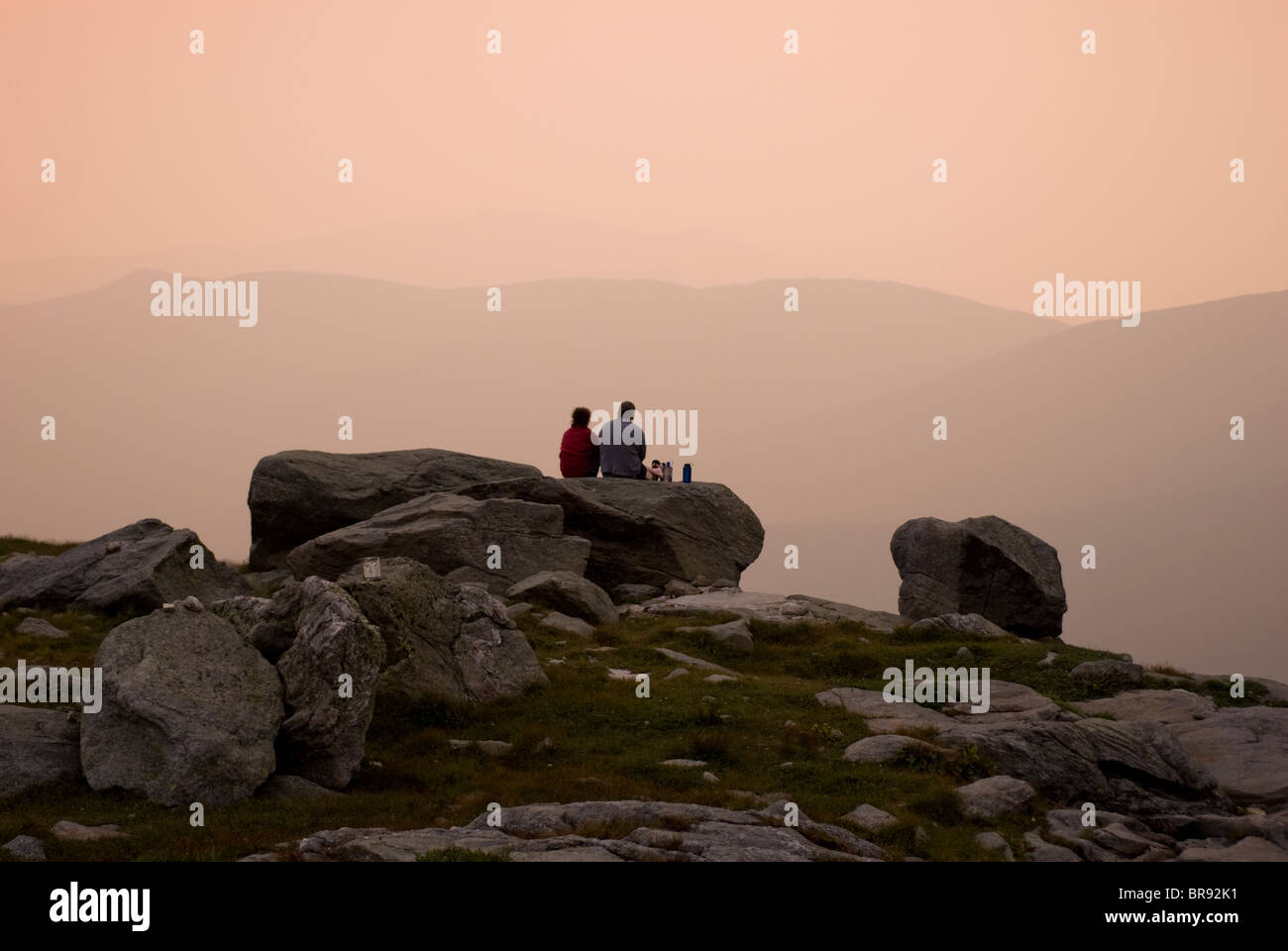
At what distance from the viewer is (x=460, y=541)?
117 ft

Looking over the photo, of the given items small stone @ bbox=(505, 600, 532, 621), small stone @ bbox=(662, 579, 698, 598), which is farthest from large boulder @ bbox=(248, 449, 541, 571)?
small stone @ bbox=(505, 600, 532, 621)

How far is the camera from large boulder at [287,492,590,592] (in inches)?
1387

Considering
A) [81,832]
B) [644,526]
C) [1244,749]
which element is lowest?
[1244,749]

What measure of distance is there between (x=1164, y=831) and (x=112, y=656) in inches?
680

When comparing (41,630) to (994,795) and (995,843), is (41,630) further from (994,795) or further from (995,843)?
(995,843)

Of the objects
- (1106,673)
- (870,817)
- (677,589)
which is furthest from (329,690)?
(677,589)

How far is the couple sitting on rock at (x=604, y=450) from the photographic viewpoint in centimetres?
4247

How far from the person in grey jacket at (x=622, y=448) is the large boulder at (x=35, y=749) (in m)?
24.0

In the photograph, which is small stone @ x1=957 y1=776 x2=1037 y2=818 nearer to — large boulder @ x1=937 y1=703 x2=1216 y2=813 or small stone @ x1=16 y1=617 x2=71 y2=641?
large boulder @ x1=937 y1=703 x2=1216 y2=813

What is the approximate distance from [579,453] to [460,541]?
864 cm

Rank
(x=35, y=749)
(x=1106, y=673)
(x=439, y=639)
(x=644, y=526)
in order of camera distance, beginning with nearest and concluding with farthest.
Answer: (x=35, y=749) → (x=439, y=639) → (x=1106, y=673) → (x=644, y=526)

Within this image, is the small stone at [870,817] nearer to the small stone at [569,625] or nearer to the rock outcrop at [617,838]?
the rock outcrop at [617,838]

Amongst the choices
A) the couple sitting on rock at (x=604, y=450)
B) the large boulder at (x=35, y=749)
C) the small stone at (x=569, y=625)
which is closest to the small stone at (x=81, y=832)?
the large boulder at (x=35, y=749)
